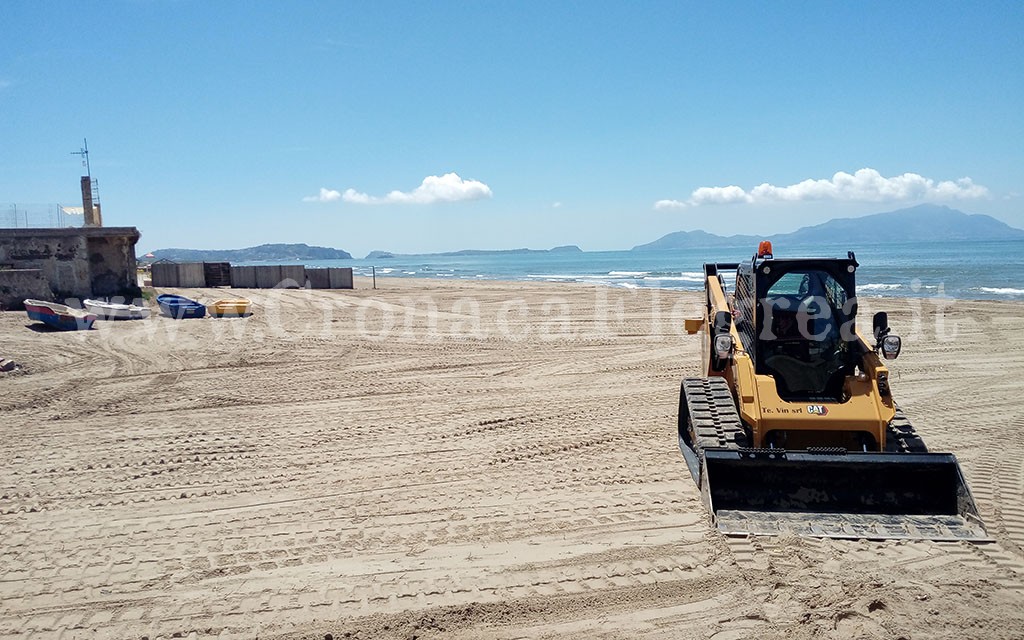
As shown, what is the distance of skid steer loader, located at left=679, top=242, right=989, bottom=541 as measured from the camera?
17.4ft

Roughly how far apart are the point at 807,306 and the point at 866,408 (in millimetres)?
1064

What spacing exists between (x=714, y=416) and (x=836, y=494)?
3.92ft

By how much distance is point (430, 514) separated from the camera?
5.99m

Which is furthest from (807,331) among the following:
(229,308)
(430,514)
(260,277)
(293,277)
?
(260,277)

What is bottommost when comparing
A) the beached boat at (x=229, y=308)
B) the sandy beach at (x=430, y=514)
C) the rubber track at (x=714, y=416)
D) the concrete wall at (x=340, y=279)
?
the sandy beach at (x=430, y=514)

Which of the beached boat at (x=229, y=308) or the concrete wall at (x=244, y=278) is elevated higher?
the concrete wall at (x=244, y=278)

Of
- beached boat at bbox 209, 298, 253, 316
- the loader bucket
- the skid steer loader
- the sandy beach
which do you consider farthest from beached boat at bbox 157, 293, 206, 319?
the loader bucket

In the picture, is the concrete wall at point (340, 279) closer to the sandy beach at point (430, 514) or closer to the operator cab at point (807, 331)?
the sandy beach at point (430, 514)

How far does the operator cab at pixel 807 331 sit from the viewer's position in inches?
244

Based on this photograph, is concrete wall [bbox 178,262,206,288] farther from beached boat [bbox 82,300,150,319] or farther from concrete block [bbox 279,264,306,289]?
beached boat [bbox 82,300,150,319]

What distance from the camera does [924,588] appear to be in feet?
14.8

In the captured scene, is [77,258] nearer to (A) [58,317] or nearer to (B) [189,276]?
(A) [58,317]

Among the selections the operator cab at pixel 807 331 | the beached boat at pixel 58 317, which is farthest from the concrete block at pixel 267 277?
the operator cab at pixel 807 331

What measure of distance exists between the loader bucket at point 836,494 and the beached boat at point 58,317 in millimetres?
17271
